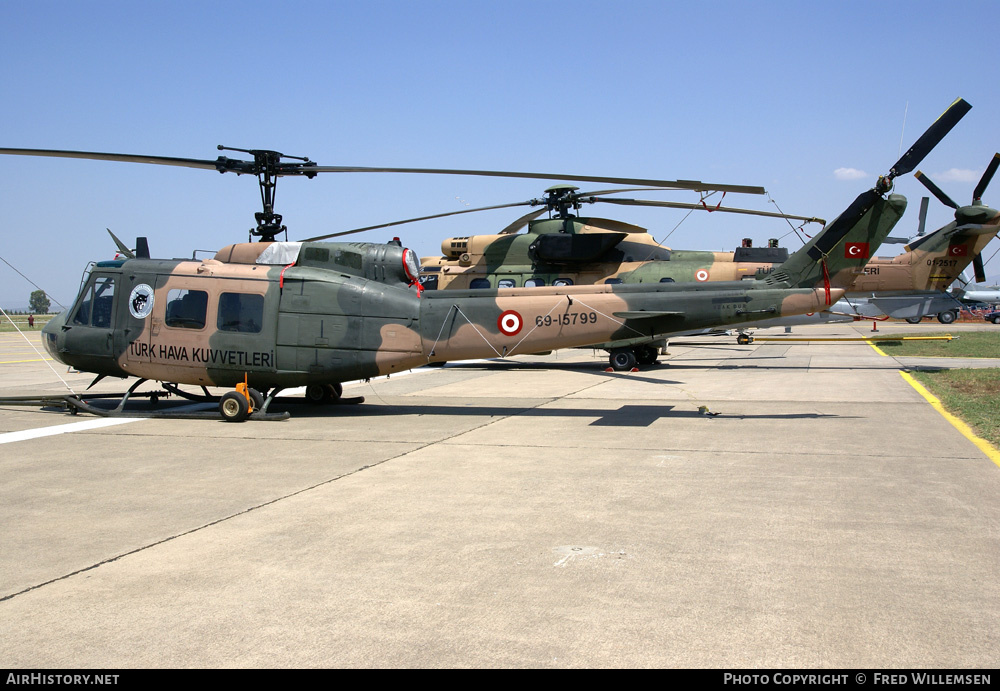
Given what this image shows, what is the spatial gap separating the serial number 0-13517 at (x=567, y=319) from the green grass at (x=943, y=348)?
1432cm

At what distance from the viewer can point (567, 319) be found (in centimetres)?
1132

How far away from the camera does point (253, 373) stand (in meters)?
11.1

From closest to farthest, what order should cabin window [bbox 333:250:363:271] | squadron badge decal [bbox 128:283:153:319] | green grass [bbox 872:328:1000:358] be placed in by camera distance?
squadron badge decal [bbox 128:283:153:319] → cabin window [bbox 333:250:363:271] → green grass [bbox 872:328:1000:358]

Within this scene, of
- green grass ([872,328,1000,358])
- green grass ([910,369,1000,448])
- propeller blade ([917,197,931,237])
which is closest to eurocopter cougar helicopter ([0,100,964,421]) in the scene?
green grass ([910,369,1000,448])

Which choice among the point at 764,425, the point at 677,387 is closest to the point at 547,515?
the point at 764,425

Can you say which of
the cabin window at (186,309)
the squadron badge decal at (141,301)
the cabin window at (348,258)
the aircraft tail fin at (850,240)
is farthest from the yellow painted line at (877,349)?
the squadron badge decal at (141,301)

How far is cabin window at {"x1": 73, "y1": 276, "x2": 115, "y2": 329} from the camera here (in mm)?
11430

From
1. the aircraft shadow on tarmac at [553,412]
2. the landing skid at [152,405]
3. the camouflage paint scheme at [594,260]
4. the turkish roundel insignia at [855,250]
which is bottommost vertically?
the landing skid at [152,405]

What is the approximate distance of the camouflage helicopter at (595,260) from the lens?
62.8 ft

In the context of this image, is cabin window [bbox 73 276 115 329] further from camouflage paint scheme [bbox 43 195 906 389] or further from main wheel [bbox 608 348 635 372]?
main wheel [bbox 608 348 635 372]

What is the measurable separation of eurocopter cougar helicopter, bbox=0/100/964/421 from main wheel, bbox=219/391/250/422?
4.7 inches

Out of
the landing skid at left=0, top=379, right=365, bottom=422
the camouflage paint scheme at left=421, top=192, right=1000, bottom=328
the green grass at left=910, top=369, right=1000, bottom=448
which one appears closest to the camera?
the green grass at left=910, top=369, right=1000, bottom=448

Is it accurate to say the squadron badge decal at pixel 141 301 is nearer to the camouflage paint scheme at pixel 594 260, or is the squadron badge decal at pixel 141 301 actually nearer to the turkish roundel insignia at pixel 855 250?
the camouflage paint scheme at pixel 594 260
